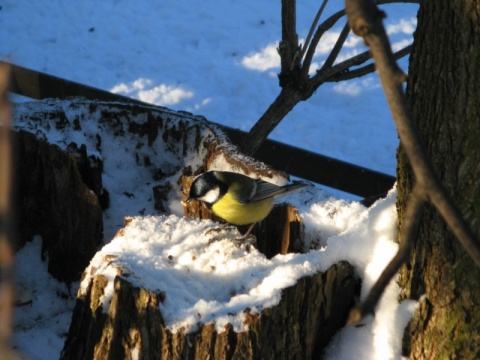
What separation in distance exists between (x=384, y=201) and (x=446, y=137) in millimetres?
552

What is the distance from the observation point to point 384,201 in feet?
7.74

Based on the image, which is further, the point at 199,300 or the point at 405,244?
the point at 199,300

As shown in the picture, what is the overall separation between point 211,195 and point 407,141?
1.97m

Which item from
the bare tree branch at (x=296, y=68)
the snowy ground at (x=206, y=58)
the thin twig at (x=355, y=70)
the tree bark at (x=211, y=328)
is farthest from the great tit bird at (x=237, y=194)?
the snowy ground at (x=206, y=58)

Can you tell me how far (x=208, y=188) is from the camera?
284 cm

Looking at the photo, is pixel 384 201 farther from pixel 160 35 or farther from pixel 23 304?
pixel 160 35

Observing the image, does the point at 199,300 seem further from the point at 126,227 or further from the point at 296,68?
the point at 296,68

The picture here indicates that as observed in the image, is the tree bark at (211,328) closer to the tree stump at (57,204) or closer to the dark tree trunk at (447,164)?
the dark tree trunk at (447,164)

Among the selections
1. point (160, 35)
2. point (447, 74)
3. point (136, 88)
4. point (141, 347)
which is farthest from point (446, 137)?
point (160, 35)

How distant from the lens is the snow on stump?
6.55 feet

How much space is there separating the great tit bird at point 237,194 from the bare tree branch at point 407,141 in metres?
1.87

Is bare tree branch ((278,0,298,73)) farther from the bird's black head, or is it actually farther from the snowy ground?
the snowy ground

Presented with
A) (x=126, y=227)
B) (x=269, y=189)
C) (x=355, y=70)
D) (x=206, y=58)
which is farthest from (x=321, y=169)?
(x=206, y=58)

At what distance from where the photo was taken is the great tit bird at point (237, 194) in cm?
282
